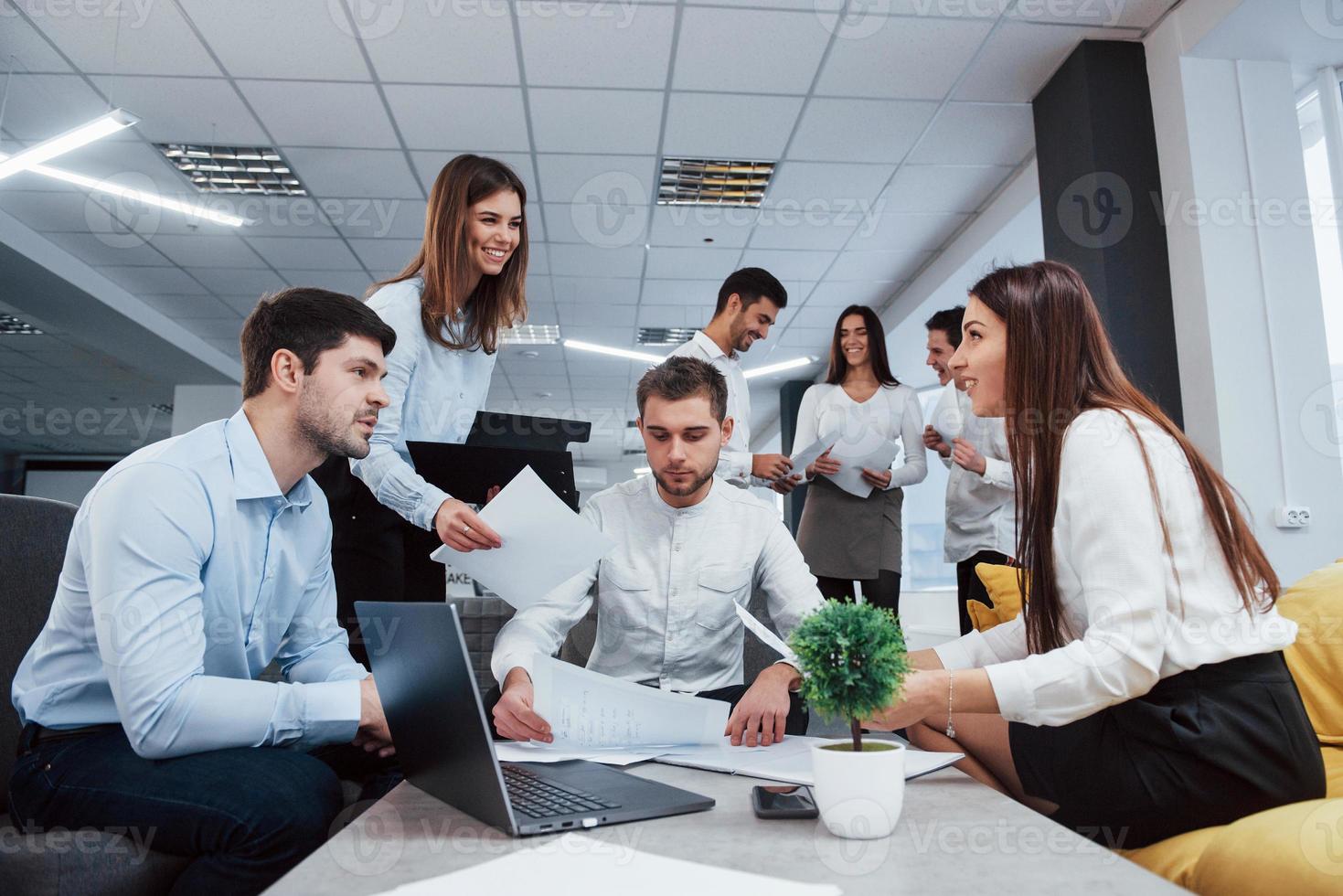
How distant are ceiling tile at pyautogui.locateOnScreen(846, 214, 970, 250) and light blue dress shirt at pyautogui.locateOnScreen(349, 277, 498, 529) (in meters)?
3.62

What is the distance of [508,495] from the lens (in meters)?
1.34

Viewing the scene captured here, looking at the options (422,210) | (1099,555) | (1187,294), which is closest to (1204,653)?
(1099,555)

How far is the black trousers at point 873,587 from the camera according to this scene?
266 cm

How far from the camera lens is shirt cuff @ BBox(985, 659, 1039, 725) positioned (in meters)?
0.92

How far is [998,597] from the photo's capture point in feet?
4.91

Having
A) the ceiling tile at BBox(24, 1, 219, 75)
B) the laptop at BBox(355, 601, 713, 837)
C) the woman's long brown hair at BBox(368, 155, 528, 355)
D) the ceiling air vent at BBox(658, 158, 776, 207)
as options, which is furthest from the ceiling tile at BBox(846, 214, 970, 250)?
the laptop at BBox(355, 601, 713, 837)

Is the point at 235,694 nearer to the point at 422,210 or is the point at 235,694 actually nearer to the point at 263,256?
the point at 422,210

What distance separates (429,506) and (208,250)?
4.72 meters

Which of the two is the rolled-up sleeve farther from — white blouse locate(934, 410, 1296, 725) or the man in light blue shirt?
white blouse locate(934, 410, 1296, 725)

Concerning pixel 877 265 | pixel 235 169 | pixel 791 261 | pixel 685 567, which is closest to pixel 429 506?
pixel 685 567

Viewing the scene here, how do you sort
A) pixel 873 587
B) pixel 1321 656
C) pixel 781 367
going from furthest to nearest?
pixel 781 367
pixel 873 587
pixel 1321 656

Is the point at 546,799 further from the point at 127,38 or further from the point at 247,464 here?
the point at 127,38

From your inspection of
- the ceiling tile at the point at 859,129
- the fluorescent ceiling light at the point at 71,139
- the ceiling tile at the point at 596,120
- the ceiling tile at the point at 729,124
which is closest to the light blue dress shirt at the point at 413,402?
the fluorescent ceiling light at the point at 71,139

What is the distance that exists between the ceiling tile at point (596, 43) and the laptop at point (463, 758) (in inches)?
111
